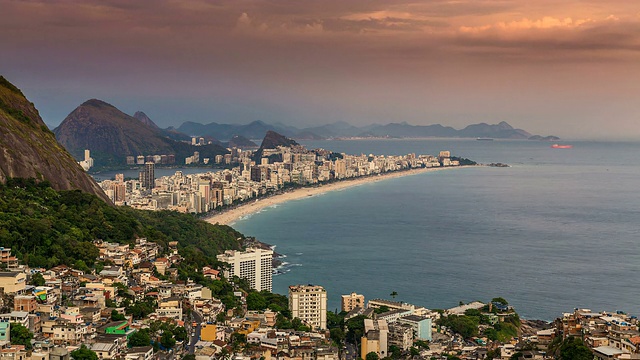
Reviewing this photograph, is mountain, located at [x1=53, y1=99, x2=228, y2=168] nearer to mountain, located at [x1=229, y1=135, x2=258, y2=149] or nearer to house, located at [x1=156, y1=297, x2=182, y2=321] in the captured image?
mountain, located at [x1=229, y1=135, x2=258, y2=149]

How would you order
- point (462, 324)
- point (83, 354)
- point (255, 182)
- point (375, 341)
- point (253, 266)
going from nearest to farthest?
point (83, 354) → point (375, 341) → point (462, 324) → point (253, 266) → point (255, 182)

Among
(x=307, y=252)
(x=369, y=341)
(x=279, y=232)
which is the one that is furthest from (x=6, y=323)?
(x=279, y=232)

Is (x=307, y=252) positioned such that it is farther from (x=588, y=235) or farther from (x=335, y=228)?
(x=588, y=235)

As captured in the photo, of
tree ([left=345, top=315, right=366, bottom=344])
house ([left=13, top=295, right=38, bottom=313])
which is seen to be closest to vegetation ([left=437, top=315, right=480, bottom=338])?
tree ([left=345, top=315, right=366, bottom=344])

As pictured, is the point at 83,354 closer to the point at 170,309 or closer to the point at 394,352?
the point at 170,309

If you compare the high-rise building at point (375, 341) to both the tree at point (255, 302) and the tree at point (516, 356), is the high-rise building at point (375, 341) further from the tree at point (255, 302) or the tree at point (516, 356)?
the tree at point (516, 356)

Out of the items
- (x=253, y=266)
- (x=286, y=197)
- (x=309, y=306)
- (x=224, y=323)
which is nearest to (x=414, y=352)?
(x=309, y=306)

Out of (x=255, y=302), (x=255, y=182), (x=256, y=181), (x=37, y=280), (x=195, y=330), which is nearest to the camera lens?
(x=37, y=280)

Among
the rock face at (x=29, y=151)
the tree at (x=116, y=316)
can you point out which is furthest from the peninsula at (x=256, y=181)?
the tree at (x=116, y=316)
